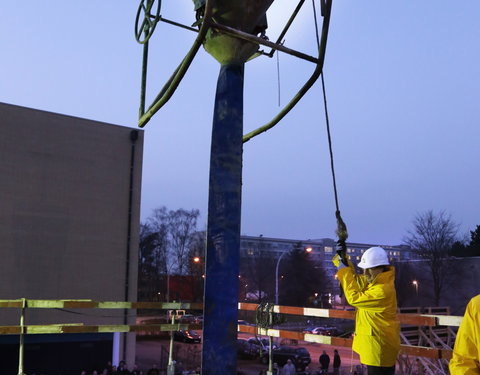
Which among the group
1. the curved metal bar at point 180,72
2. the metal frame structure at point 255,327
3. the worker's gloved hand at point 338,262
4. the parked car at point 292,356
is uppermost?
the curved metal bar at point 180,72

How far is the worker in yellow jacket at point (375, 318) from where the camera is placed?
4.25m

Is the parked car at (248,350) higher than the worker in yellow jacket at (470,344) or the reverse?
the reverse

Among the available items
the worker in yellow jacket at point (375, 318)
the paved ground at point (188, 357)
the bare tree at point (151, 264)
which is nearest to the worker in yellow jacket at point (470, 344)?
the worker in yellow jacket at point (375, 318)

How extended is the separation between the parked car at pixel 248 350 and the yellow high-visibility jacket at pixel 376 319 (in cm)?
2376

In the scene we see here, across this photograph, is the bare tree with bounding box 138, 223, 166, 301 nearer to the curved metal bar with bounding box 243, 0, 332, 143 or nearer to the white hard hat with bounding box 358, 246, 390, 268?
the curved metal bar with bounding box 243, 0, 332, 143

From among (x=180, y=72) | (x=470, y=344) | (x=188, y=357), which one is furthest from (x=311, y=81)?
(x=188, y=357)

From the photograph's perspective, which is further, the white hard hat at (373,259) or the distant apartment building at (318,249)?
the distant apartment building at (318,249)

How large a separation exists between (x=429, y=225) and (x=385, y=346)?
48890 mm

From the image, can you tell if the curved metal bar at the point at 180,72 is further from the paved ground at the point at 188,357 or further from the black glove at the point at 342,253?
the paved ground at the point at 188,357

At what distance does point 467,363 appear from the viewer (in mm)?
2430

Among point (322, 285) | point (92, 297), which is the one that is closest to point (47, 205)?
point (92, 297)

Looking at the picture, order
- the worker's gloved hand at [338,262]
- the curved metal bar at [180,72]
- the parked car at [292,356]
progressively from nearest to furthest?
the curved metal bar at [180,72] < the worker's gloved hand at [338,262] < the parked car at [292,356]

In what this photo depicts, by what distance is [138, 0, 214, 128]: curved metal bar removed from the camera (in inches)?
162

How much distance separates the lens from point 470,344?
2424 mm
